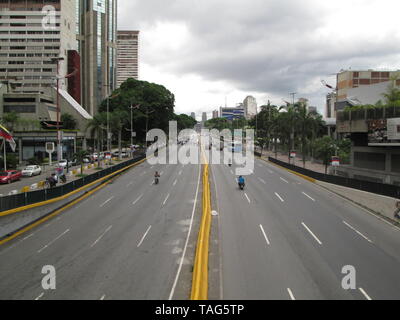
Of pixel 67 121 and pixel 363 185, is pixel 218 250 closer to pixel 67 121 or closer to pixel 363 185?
pixel 363 185

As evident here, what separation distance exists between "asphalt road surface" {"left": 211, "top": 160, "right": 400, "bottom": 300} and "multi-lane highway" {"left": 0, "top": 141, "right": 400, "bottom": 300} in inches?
1.7

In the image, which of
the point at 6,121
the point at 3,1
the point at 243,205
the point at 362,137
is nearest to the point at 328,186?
the point at 362,137

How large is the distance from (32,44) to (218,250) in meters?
103

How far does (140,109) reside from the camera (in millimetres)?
76312

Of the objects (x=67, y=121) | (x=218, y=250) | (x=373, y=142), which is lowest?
(x=218, y=250)

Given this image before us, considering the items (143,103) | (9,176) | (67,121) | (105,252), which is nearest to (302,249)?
(105,252)

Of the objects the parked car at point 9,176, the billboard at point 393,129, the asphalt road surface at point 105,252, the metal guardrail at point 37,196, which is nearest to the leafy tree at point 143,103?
the parked car at point 9,176

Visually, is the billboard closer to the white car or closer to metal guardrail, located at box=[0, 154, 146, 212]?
metal guardrail, located at box=[0, 154, 146, 212]

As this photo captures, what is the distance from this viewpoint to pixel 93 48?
13438 centimetres

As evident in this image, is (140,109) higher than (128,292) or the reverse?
higher

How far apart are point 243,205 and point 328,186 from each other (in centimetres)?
1382

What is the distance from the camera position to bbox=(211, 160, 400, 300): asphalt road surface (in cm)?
1223

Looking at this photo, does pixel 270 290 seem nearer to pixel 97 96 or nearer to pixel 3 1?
pixel 3 1

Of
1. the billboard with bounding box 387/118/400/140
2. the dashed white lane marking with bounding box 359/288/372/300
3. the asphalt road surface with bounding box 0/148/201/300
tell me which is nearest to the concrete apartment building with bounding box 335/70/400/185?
the billboard with bounding box 387/118/400/140
